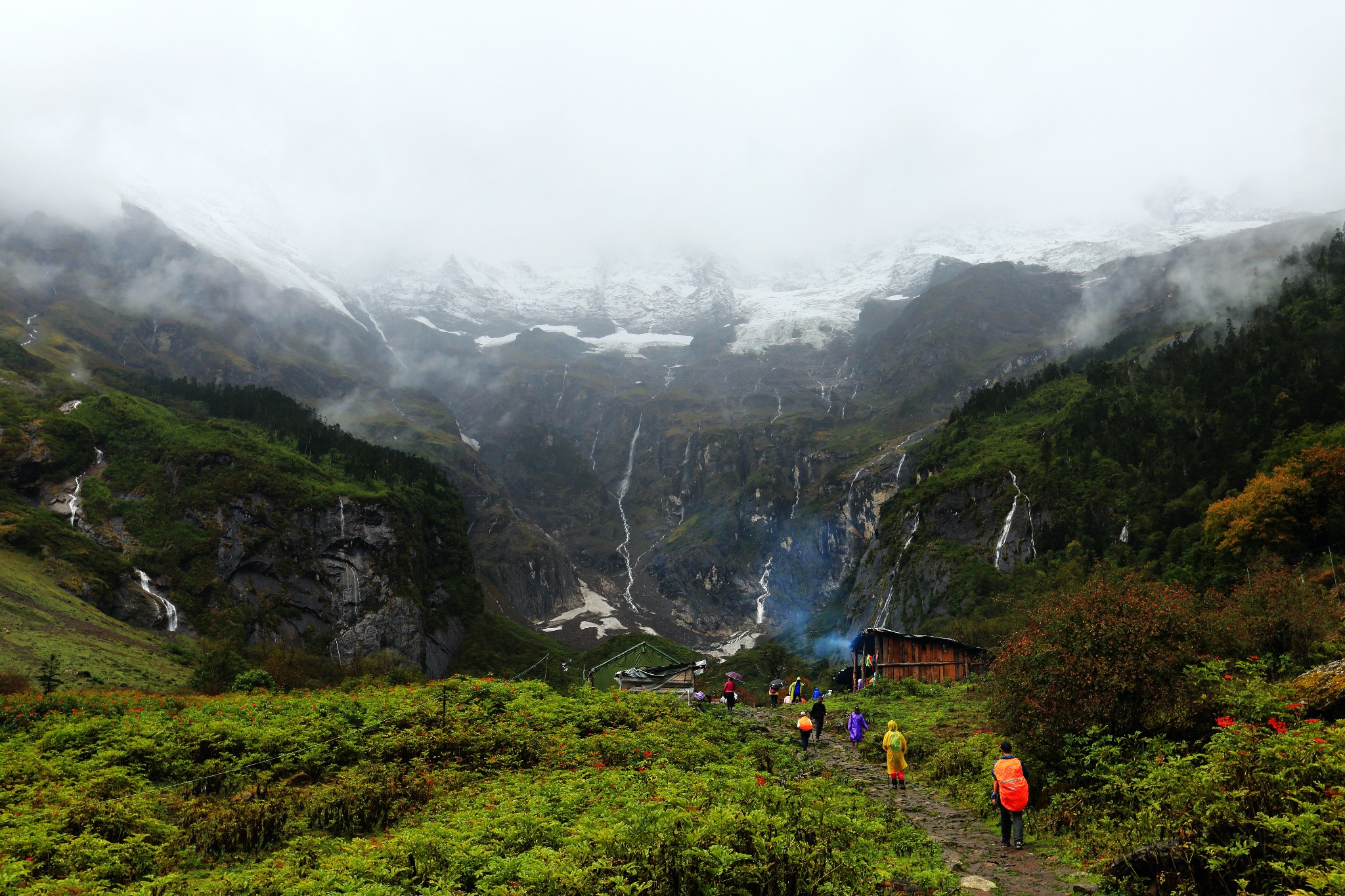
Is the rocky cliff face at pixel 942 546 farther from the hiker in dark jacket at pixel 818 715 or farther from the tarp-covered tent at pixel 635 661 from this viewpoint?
the hiker in dark jacket at pixel 818 715

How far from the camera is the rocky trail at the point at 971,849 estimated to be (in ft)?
34.5

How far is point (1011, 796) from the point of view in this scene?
13.0 metres

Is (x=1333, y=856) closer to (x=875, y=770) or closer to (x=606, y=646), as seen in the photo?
(x=875, y=770)

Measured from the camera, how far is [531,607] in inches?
7648

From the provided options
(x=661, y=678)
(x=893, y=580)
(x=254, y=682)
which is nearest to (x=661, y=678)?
(x=661, y=678)

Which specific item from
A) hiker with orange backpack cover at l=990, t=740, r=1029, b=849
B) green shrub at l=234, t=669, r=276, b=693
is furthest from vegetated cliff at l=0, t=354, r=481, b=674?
hiker with orange backpack cover at l=990, t=740, r=1029, b=849

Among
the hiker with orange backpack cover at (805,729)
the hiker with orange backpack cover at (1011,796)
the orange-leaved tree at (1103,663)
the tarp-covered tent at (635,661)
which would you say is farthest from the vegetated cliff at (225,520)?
the hiker with orange backpack cover at (1011,796)

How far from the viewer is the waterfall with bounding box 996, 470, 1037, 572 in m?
92.2

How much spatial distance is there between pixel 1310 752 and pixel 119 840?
1848 cm

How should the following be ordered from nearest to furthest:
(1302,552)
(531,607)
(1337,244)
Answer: (1302,552) < (1337,244) < (531,607)

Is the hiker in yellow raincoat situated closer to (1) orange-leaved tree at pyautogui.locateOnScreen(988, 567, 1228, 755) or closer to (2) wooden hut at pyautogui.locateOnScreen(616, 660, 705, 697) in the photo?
(1) orange-leaved tree at pyautogui.locateOnScreen(988, 567, 1228, 755)

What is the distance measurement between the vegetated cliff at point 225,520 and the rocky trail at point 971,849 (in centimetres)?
7958

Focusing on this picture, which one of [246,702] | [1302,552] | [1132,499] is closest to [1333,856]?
[246,702]

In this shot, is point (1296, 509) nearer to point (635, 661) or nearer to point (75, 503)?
point (635, 661)
